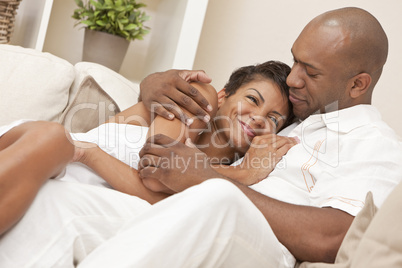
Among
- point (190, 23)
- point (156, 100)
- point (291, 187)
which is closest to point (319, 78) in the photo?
point (291, 187)

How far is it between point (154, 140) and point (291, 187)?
0.42 metres

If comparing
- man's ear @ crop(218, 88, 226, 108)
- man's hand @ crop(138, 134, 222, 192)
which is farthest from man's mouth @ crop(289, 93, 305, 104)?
man's hand @ crop(138, 134, 222, 192)

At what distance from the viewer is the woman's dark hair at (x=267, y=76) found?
5.66 feet

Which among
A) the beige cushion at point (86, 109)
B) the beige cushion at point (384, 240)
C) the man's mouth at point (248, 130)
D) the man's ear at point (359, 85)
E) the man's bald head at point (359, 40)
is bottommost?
the beige cushion at point (86, 109)

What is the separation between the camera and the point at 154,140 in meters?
1.37

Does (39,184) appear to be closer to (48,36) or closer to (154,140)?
(154,140)

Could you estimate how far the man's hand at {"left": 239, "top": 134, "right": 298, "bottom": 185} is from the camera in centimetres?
151

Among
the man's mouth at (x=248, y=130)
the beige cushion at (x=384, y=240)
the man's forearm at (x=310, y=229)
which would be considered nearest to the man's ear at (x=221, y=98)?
the man's mouth at (x=248, y=130)

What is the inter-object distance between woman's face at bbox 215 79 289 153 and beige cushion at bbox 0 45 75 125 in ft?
2.01

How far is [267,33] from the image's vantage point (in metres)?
2.61

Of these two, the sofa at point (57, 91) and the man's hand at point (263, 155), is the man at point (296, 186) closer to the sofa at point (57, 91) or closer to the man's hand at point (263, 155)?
the man's hand at point (263, 155)

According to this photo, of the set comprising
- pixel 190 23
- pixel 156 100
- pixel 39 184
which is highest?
pixel 190 23

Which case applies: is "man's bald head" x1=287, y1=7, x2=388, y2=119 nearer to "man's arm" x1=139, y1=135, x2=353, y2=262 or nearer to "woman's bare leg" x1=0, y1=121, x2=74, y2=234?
"man's arm" x1=139, y1=135, x2=353, y2=262

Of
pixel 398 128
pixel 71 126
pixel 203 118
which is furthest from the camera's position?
pixel 398 128
